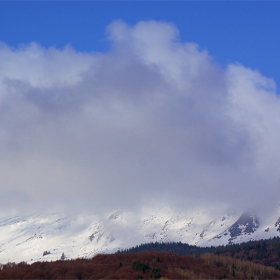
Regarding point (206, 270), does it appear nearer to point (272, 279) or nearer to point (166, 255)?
point (166, 255)

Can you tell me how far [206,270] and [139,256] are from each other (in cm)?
2485

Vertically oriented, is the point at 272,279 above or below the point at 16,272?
below

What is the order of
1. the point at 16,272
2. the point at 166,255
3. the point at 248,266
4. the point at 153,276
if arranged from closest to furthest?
the point at 153,276, the point at 16,272, the point at 166,255, the point at 248,266

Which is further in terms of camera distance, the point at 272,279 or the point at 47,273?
the point at 272,279

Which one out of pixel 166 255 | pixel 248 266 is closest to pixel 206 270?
pixel 166 255

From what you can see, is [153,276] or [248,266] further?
[248,266]

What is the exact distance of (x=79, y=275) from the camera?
147 m

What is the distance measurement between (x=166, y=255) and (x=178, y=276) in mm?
33462

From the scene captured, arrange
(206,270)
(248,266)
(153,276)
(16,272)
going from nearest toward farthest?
(153,276) < (16,272) < (206,270) < (248,266)

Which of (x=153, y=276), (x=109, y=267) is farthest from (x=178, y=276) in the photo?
(x=109, y=267)

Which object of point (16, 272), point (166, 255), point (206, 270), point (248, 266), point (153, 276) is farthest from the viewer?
point (248, 266)

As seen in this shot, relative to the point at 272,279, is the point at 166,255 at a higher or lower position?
higher

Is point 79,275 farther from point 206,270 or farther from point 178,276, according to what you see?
point 206,270

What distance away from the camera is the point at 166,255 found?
182500 mm
